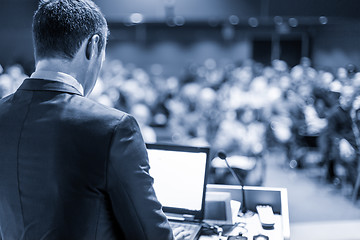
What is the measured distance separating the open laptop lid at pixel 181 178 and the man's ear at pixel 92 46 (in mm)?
712

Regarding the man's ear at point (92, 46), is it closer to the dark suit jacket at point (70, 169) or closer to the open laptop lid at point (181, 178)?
the dark suit jacket at point (70, 169)

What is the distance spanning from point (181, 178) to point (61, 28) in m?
0.86

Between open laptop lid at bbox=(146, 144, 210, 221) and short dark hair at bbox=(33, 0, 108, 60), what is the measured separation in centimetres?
77

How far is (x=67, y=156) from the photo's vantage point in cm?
86

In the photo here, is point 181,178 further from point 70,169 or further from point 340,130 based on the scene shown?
point 340,130

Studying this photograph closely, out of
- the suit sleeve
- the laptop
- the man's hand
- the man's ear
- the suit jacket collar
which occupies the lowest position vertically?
the man's hand

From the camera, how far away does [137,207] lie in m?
0.91

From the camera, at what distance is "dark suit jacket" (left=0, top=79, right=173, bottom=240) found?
2.81 feet

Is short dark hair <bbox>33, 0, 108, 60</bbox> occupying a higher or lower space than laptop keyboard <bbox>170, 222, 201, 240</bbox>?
higher

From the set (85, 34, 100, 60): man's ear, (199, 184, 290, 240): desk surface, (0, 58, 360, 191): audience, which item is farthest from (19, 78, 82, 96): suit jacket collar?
(0, 58, 360, 191): audience

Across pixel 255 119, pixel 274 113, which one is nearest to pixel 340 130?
pixel 255 119

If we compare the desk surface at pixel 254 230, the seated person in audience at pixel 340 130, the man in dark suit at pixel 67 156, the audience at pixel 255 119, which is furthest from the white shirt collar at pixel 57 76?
the seated person in audience at pixel 340 130

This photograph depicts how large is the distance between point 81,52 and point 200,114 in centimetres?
457

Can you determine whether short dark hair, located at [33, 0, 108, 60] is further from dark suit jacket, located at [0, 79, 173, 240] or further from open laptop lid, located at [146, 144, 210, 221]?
open laptop lid, located at [146, 144, 210, 221]
